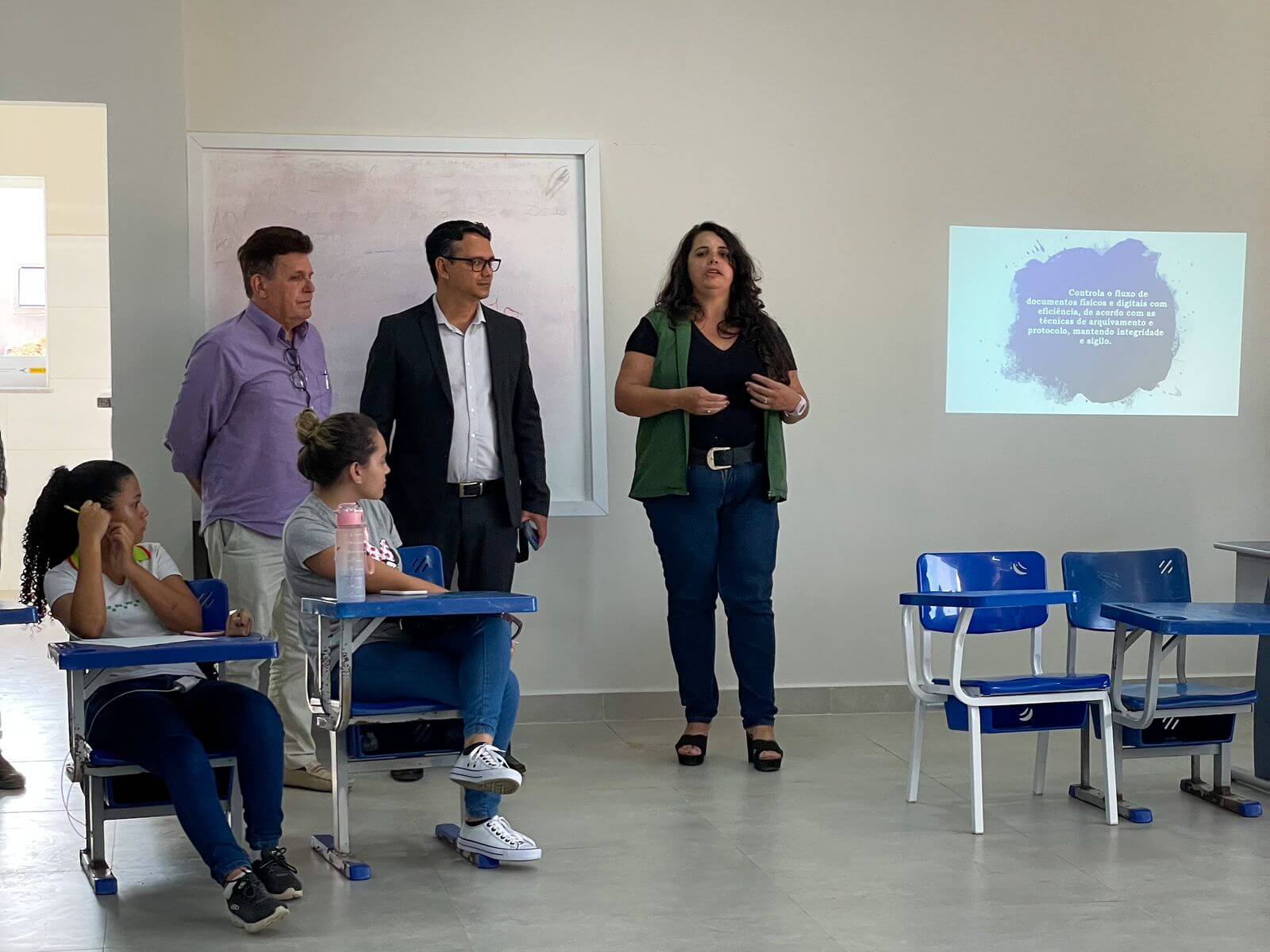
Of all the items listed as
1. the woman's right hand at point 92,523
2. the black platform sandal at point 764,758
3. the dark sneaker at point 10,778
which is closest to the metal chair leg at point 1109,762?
the black platform sandal at point 764,758

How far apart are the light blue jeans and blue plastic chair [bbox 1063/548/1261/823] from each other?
5.51 feet

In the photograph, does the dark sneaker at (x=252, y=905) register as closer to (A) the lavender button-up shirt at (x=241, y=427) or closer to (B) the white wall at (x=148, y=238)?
(A) the lavender button-up shirt at (x=241, y=427)

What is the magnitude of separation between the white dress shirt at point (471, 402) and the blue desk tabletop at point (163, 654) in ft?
4.77

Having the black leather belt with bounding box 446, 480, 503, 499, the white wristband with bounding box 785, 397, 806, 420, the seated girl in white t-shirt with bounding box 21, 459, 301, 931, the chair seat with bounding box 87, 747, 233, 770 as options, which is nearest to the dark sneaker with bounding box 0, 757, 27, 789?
the seated girl in white t-shirt with bounding box 21, 459, 301, 931

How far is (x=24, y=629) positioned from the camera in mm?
7941

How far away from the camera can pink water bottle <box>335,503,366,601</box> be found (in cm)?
305

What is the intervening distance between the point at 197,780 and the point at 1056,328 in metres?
3.86

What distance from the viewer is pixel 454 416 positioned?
4.34m

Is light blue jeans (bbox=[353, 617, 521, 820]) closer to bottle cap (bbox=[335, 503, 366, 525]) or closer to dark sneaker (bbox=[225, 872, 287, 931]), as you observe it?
bottle cap (bbox=[335, 503, 366, 525])

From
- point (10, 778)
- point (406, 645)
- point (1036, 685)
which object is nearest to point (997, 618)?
point (1036, 685)

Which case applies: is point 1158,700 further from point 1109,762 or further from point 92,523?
point 92,523

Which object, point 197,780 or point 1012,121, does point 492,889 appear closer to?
point 197,780

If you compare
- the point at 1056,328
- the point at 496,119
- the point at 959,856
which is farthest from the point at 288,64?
the point at 959,856

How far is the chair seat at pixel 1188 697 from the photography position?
370 centimetres
